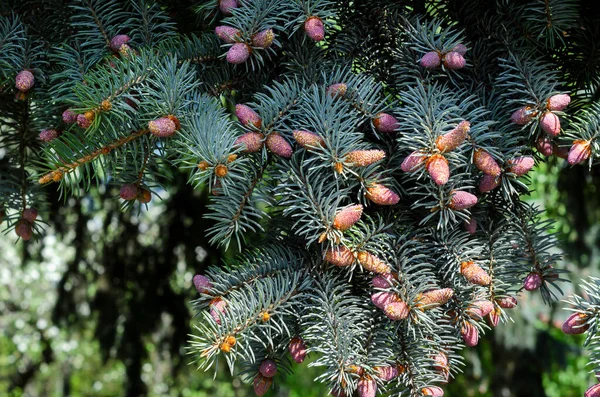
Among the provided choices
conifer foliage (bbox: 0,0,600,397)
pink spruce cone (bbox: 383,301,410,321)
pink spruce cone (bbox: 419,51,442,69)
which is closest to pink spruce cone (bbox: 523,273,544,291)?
conifer foliage (bbox: 0,0,600,397)

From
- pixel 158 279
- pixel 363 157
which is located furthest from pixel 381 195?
pixel 158 279

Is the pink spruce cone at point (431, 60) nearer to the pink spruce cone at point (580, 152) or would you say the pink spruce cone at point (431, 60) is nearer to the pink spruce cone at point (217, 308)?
the pink spruce cone at point (580, 152)

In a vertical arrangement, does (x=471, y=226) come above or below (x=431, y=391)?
above

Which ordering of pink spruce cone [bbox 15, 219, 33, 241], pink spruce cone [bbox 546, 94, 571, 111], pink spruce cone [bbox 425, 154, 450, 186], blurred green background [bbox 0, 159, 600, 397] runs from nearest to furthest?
pink spruce cone [bbox 425, 154, 450, 186], pink spruce cone [bbox 546, 94, 571, 111], pink spruce cone [bbox 15, 219, 33, 241], blurred green background [bbox 0, 159, 600, 397]

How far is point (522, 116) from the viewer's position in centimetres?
81

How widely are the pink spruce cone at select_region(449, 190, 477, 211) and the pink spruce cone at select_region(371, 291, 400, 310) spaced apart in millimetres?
135

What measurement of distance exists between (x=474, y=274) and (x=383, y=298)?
126mm

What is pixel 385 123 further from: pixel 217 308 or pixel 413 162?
pixel 217 308

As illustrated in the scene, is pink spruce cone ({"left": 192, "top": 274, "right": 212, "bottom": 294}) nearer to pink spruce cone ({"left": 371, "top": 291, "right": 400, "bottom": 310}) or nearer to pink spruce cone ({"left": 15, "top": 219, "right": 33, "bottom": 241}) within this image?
pink spruce cone ({"left": 371, "top": 291, "right": 400, "bottom": 310})

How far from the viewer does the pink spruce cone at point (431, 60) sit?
821 millimetres

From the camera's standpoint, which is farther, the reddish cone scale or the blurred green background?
the blurred green background

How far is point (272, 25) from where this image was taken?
0.80m

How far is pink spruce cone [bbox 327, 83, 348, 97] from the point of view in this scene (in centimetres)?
80

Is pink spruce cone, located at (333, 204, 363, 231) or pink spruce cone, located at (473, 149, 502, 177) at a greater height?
pink spruce cone, located at (473, 149, 502, 177)
